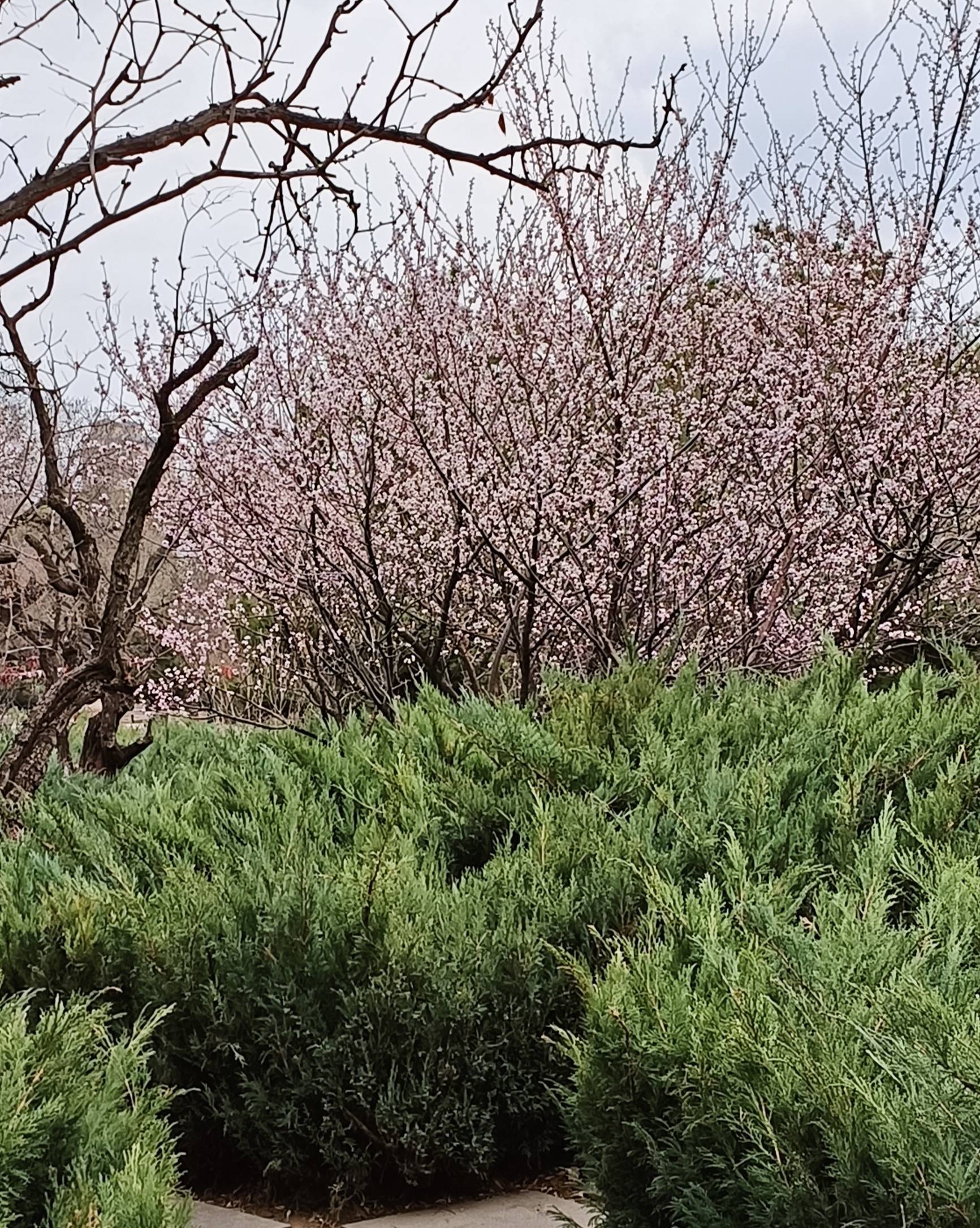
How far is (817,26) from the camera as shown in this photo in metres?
6.78

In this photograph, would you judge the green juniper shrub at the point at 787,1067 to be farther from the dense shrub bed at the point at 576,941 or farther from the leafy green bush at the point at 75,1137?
the leafy green bush at the point at 75,1137

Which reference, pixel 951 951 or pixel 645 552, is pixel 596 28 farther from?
pixel 951 951

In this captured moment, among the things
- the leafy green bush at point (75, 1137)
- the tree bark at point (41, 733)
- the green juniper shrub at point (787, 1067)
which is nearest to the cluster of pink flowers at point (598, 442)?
the tree bark at point (41, 733)

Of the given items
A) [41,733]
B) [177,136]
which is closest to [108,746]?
[41,733]

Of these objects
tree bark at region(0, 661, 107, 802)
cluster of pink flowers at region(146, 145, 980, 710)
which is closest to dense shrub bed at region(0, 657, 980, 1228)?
tree bark at region(0, 661, 107, 802)

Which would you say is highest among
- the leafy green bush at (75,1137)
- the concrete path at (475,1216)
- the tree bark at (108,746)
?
the tree bark at (108,746)

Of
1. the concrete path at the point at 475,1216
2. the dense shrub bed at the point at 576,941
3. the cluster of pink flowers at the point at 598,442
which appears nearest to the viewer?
the dense shrub bed at the point at 576,941

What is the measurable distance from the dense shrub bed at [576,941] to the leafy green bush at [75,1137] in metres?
0.62

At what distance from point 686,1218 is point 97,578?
3.70 meters

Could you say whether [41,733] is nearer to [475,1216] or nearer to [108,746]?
[108,746]

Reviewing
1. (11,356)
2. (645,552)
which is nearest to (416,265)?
(645,552)

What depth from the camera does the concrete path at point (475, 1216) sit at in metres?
2.41

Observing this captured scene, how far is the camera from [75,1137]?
5.63 ft

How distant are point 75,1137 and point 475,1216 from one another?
40.5 inches
